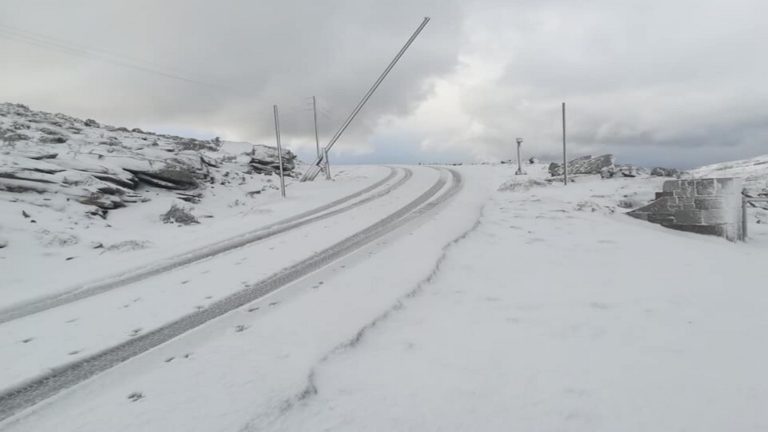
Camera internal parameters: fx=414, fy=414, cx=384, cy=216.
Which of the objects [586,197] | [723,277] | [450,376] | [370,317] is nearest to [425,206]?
[586,197]

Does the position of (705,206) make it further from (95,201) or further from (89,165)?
(89,165)

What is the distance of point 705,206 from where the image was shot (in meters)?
9.15

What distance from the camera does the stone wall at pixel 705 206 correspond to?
356 inches

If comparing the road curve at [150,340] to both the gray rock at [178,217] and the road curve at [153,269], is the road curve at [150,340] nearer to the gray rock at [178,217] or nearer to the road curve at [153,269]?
the road curve at [153,269]

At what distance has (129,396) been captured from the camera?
2.90 metres

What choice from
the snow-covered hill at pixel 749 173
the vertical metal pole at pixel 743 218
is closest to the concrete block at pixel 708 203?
the vertical metal pole at pixel 743 218

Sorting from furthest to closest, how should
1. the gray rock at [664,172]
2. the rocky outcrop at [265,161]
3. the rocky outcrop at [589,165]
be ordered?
the rocky outcrop at [265,161] < the rocky outcrop at [589,165] < the gray rock at [664,172]

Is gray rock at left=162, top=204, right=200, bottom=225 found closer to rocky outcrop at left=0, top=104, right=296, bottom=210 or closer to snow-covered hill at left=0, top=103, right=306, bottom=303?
snow-covered hill at left=0, top=103, right=306, bottom=303

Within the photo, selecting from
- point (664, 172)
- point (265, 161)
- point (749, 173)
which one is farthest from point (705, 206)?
point (265, 161)

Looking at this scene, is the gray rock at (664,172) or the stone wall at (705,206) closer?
the stone wall at (705,206)

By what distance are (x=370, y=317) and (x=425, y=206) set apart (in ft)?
28.2

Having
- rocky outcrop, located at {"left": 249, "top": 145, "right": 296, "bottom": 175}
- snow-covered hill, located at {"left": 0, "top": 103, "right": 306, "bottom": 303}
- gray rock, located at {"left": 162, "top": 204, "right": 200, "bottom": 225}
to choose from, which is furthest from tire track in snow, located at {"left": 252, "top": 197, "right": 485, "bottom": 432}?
rocky outcrop, located at {"left": 249, "top": 145, "right": 296, "bottom": 175}

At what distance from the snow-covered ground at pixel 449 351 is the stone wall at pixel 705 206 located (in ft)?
8.65

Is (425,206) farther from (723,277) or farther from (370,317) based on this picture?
(370,317)
